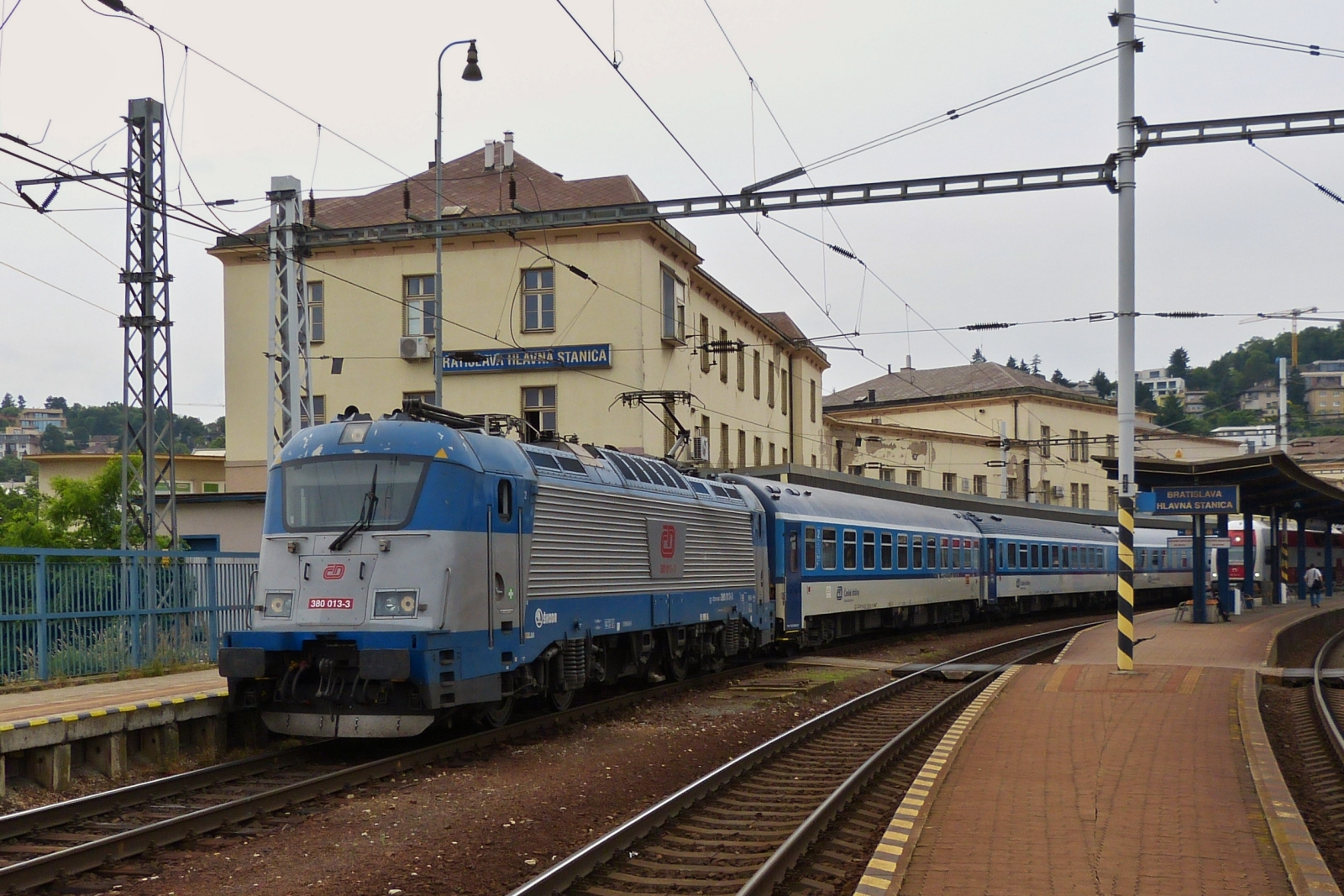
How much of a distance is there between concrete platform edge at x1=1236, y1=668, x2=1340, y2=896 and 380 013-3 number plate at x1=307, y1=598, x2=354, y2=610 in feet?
25.3

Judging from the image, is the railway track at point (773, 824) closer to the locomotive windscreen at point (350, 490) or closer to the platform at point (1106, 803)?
the platform at point (1106, 803)

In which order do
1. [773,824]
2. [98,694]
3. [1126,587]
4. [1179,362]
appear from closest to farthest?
[773,824], [98,694], [1126,587], [1179,362]

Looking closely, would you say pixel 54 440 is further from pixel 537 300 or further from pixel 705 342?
pixel 537 300

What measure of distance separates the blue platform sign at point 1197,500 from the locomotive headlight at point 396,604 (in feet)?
59.0

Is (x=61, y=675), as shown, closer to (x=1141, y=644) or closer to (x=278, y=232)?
(x=278, y=232)

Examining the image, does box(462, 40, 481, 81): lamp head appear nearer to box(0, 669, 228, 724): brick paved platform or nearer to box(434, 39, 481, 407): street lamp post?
box(434, 39, 481, 407): street lamp post

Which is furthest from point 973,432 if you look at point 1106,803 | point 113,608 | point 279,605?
point 1106,803

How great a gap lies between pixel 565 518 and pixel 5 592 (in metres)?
6.04

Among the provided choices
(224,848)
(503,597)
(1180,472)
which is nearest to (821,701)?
(503,597)

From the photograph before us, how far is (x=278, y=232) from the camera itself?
67.8 feet

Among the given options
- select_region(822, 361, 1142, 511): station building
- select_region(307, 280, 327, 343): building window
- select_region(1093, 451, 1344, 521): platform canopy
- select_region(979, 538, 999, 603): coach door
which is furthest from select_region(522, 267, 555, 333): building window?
select_region(822, 361, 1142, 511): station building

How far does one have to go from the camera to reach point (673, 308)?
3638cm

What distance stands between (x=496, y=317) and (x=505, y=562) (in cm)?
2318

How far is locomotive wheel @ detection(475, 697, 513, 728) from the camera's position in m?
13.4
